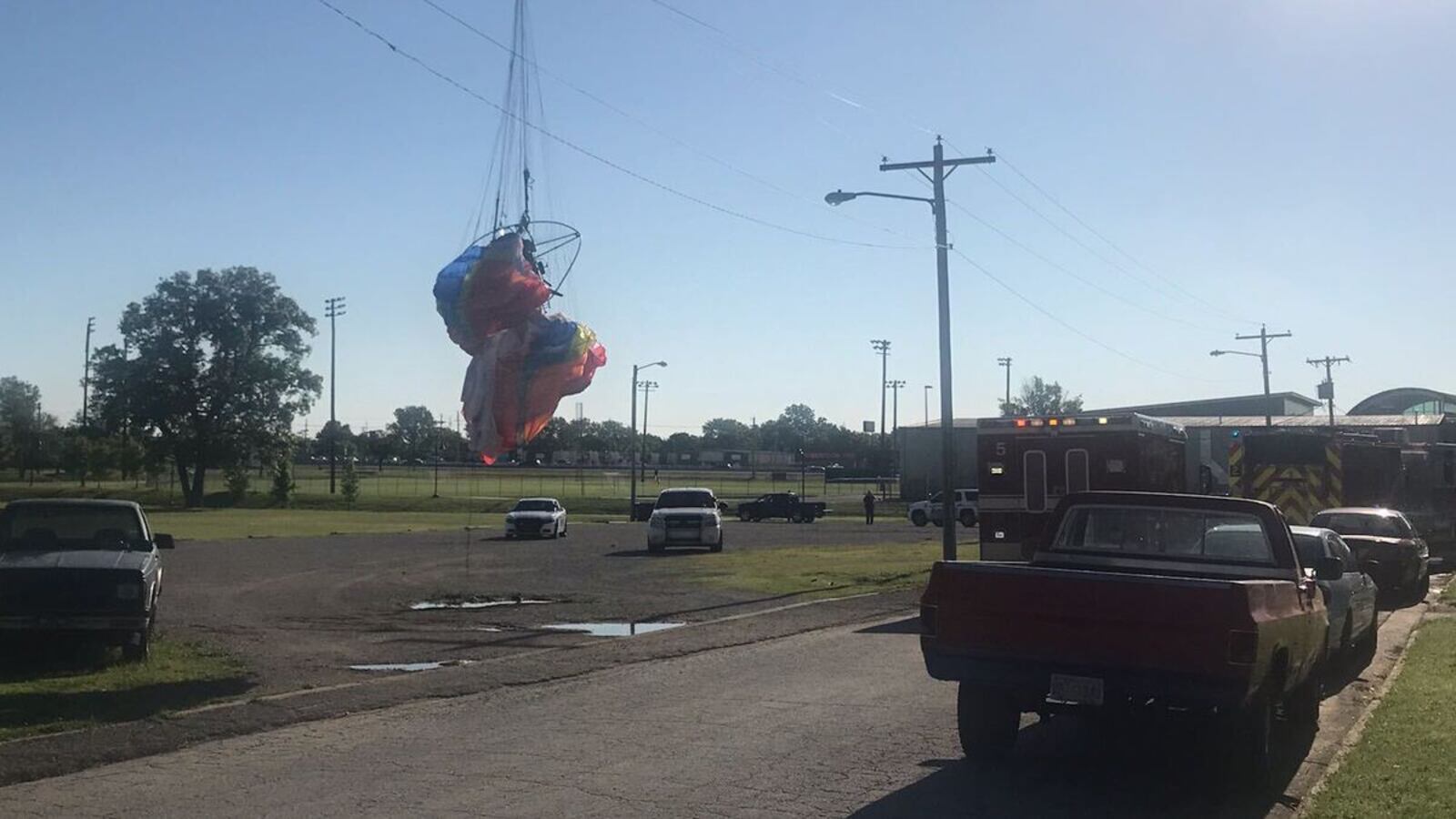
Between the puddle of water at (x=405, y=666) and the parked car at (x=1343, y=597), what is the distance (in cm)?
865

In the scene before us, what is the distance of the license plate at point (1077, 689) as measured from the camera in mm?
8516

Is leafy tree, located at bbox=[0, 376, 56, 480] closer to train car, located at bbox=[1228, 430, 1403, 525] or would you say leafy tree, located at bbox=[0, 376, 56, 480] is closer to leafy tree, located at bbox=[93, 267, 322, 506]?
leafy tree, located at bbox=[93, 267, 322, 506]

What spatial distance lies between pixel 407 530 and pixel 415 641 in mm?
37744

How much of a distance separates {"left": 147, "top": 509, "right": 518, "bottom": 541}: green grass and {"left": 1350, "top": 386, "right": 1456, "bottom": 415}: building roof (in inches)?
2968

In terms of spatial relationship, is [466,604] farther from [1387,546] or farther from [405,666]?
[1387,546]

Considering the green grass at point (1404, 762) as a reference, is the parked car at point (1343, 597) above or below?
above

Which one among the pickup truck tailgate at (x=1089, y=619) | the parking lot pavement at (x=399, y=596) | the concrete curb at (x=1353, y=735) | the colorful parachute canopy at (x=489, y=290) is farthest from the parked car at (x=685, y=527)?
the pickup truck tailgate at (x=1089, y=619)

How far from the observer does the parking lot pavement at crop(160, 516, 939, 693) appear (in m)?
17.0

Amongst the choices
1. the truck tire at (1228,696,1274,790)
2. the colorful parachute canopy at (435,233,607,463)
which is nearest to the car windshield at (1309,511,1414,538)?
the colorful parachute canopy at (435,233,607,463)

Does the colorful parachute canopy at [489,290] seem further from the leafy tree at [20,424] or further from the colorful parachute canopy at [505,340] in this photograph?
the leafy tree at [20,424]

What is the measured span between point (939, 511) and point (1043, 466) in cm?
4112

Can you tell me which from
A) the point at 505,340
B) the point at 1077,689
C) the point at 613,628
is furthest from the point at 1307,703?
the point at 505,340

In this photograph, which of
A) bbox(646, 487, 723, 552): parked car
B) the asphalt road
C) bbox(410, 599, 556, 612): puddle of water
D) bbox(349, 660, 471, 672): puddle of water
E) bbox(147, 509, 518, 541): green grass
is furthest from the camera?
bbox(147, 509, 518, 541): green grass

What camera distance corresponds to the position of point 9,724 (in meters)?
11.0
